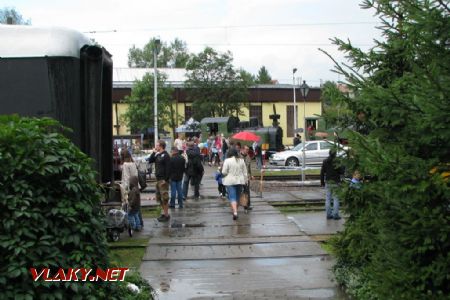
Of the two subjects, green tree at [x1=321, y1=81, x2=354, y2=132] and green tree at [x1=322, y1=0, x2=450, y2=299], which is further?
green tree at [x1=321, y1=81, x2=354, y2=132]

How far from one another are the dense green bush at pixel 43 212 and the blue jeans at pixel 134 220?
25.0 ft

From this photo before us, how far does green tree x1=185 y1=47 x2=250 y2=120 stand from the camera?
2164 inches

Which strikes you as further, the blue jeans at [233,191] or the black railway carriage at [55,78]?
the blue jeans at [233,191]

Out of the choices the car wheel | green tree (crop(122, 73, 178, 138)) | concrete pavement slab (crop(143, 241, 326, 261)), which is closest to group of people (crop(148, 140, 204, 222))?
concrete pavement slab (crop(143, 241, 326, 261))

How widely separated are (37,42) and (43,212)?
9.36 ft

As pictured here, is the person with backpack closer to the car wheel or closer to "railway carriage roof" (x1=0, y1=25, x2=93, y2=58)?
"railway carriage roof" (x1=0, y1=25, x2=93, y2=58)

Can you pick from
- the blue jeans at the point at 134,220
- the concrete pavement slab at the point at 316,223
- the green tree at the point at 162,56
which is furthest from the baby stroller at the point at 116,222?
the green tree at the point at 162,56

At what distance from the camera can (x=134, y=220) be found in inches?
501

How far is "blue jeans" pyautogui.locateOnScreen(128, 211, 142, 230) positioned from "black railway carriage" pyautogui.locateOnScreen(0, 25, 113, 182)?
5781mm

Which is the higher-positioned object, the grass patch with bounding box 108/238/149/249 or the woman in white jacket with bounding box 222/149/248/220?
the woman in white jacket with bounding box 222/149/248/220

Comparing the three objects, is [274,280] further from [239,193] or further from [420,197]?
[239,193]

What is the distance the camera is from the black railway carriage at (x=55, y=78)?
6363 millimetres

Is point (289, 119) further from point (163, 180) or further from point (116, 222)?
point (116, 222)

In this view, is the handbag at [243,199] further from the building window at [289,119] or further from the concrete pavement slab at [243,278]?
the building window at [289,119]
